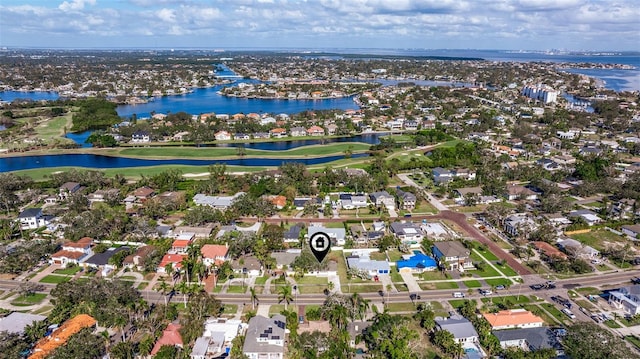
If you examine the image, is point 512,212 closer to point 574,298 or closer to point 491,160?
point 574,298

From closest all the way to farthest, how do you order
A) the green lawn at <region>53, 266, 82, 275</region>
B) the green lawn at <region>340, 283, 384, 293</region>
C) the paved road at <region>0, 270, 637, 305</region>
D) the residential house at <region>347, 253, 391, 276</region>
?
1. the paved road at <region>0, 270, 637, 305</region>
2. the green lawn at <region>340, 283, 384, 293</region>
3. the residential house at <region>347, 253, 391, 276</region>
4. the green lawn at <region>53, 266, 82, 275</region>

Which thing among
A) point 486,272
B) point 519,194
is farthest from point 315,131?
point 486,272

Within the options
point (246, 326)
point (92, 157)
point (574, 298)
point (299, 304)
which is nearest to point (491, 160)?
point (574, 298)

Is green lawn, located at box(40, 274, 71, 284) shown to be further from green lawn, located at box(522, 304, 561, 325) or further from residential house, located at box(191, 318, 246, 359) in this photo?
green lawn, located at box(522, 304, 561, 325)

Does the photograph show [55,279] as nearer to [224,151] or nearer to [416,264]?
[416,264]

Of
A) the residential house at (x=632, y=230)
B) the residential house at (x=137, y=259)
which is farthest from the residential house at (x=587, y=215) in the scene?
the residential house at (x=137, y=259)

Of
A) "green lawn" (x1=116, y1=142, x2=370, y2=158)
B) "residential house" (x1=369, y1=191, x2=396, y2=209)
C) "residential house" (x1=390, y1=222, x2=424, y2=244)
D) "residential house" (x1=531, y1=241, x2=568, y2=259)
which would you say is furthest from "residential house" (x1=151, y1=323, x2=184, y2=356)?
"green lawn" (x1=116, y1=142, x2=370, y2=158)

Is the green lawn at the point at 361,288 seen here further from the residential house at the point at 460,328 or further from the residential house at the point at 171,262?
the residential house at the point at 171,262
